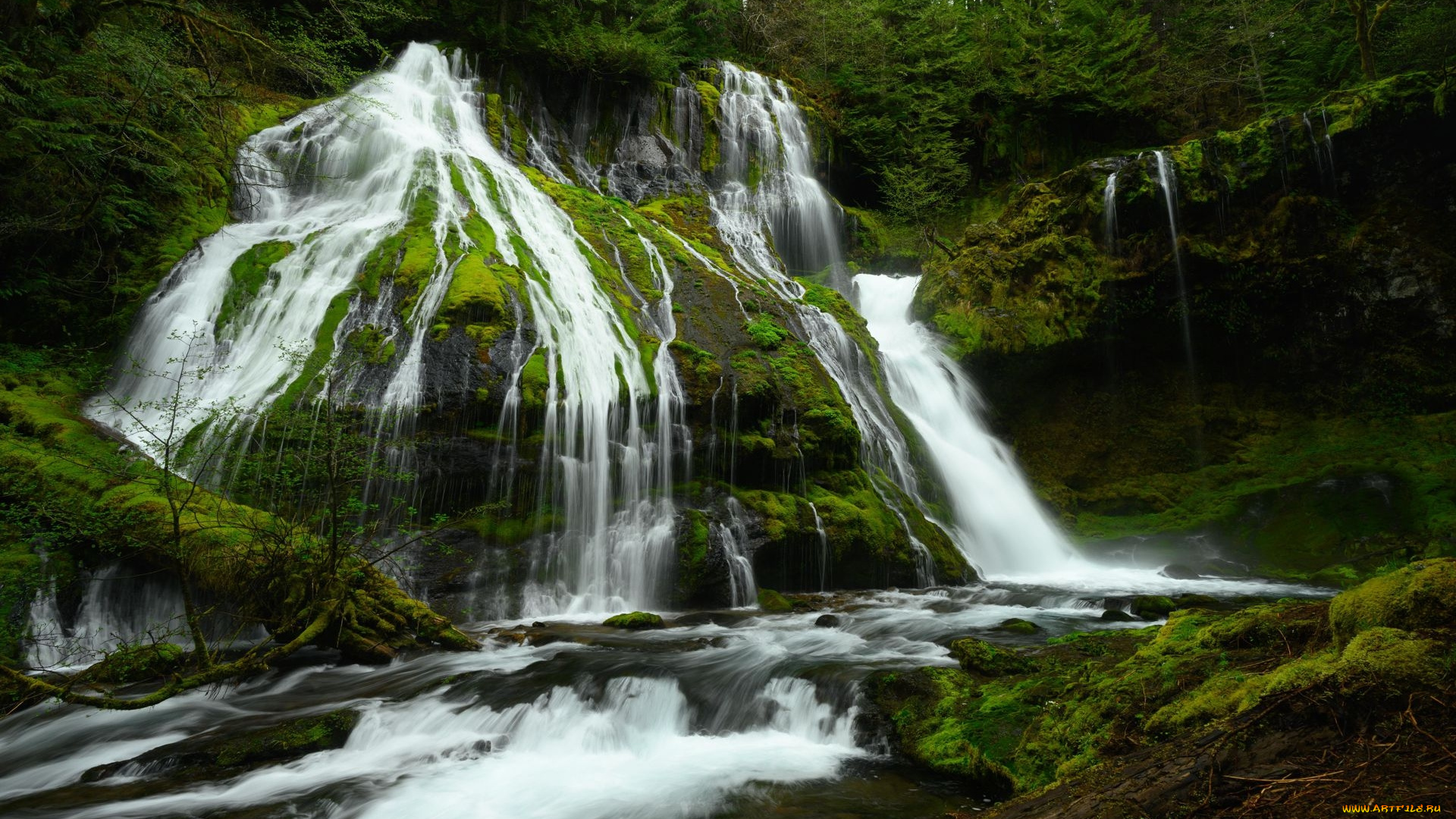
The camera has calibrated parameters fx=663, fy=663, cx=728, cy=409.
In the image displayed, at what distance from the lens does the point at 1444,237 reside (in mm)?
13102

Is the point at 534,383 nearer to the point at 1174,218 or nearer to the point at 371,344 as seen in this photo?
the point at 371,344

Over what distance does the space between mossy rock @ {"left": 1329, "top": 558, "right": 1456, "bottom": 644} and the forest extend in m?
0.02

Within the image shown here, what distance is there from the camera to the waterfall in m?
12.8

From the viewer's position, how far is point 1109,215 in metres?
14.9

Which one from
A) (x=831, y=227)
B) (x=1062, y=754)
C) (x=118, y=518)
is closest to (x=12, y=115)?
(x=118, y=518)

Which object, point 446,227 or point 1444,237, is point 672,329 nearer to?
point 446,227

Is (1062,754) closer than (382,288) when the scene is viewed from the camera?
Yes

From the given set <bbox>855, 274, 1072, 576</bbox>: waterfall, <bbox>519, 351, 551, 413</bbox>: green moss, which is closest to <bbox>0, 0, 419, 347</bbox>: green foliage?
Answer: <bbox>519, 351, 551, 413</bbox>: green moss

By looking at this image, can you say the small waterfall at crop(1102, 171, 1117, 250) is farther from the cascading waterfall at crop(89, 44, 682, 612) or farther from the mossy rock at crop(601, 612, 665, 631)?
the mossy rock at crop(601, 612, 665, 631)

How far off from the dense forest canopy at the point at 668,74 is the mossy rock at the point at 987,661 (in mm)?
→ 12610

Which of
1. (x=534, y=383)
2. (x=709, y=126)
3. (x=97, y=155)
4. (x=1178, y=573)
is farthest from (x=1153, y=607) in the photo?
(x=709, y=126)

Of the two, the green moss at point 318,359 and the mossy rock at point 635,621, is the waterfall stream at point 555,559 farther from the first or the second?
the mossy rock at point 635,621

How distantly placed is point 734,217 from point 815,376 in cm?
946

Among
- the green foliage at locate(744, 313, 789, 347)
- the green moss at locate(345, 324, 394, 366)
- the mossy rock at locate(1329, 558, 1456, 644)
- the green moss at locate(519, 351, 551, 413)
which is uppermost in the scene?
the green foliage at locate(744, 313, 789, 347)
